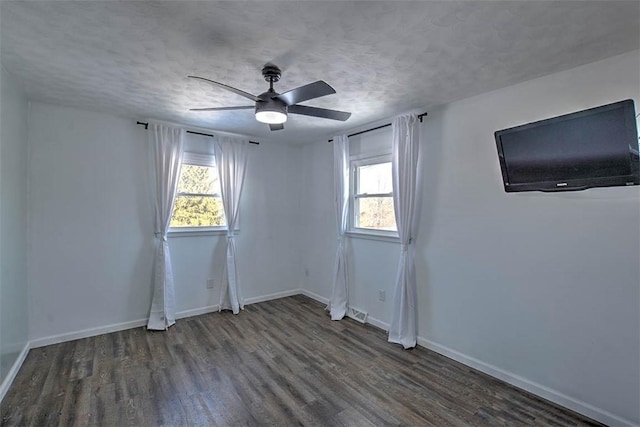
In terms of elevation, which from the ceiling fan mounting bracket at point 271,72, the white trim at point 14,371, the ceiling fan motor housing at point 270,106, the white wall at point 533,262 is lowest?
the white trim at point 14,371

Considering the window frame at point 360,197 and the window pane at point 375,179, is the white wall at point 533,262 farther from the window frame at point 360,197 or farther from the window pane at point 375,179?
the window pane at point 375,179

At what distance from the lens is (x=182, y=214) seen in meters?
3.97

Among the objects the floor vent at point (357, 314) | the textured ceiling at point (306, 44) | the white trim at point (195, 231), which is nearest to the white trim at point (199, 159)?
the white trim at point (195, 231)

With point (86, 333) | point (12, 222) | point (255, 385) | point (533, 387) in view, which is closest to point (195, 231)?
point (86, 333)

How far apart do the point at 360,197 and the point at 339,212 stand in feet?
1.15

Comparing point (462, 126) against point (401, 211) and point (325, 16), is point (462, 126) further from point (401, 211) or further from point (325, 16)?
point (325, 16)

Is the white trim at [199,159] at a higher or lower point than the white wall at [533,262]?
higher

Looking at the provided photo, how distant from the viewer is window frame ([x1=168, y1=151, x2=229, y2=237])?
12.8 feet

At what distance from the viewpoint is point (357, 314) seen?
3932mm

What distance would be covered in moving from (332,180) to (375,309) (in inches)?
74.2

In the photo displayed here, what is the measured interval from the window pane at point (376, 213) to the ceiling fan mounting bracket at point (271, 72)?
202 cm

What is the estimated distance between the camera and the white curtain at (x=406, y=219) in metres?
3.17

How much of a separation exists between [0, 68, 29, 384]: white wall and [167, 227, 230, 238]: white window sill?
4.51 feet

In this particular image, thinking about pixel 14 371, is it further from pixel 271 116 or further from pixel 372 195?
pixel 372 195
